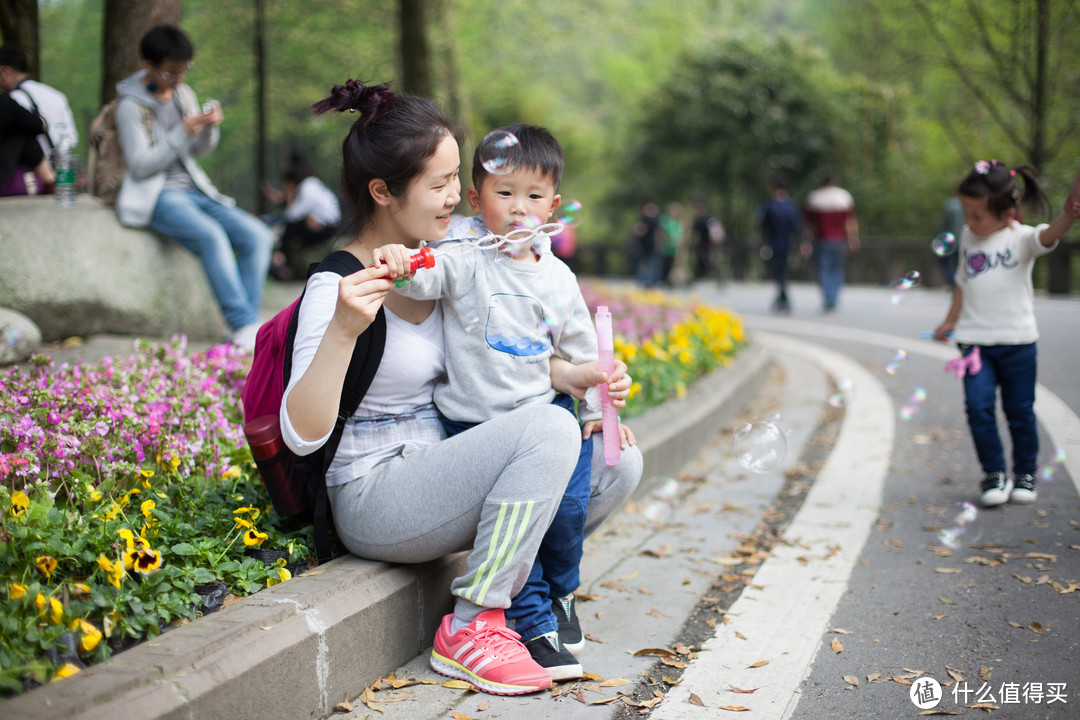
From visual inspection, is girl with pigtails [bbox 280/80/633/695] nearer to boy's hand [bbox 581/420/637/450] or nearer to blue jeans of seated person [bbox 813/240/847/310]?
boy's hand [bbox 581/420/637/450]

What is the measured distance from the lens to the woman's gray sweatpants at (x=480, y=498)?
2512 mm

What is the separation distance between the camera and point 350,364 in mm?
2535

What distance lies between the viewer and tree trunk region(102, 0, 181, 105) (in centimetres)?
627

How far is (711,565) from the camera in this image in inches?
144

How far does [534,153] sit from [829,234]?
10.8 meters

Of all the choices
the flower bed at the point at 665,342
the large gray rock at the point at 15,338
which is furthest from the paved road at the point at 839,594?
the large gray rock at the point at 15,338

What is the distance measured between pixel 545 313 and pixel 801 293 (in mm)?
14540

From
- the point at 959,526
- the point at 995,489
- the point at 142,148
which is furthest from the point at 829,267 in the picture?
the point at 142,148

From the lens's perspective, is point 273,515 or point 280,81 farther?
point 280,81

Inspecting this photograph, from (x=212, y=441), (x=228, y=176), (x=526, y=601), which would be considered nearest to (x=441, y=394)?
(x=526, y=601)

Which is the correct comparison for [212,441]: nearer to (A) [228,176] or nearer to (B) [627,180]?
(A) [228,176]

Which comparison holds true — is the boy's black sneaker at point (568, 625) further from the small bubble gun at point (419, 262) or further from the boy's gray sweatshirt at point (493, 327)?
the small bubble gun at point (419, 262)

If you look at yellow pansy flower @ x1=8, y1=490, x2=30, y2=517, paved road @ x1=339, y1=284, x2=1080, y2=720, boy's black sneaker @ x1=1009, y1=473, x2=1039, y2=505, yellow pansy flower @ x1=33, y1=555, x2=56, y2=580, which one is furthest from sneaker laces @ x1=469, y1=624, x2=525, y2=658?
boy's black sneaker @ x1=1009, y1=473, x2=1039, y2=505

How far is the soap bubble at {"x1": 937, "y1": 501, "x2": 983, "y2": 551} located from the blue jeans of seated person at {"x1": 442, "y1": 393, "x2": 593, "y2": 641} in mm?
1808
